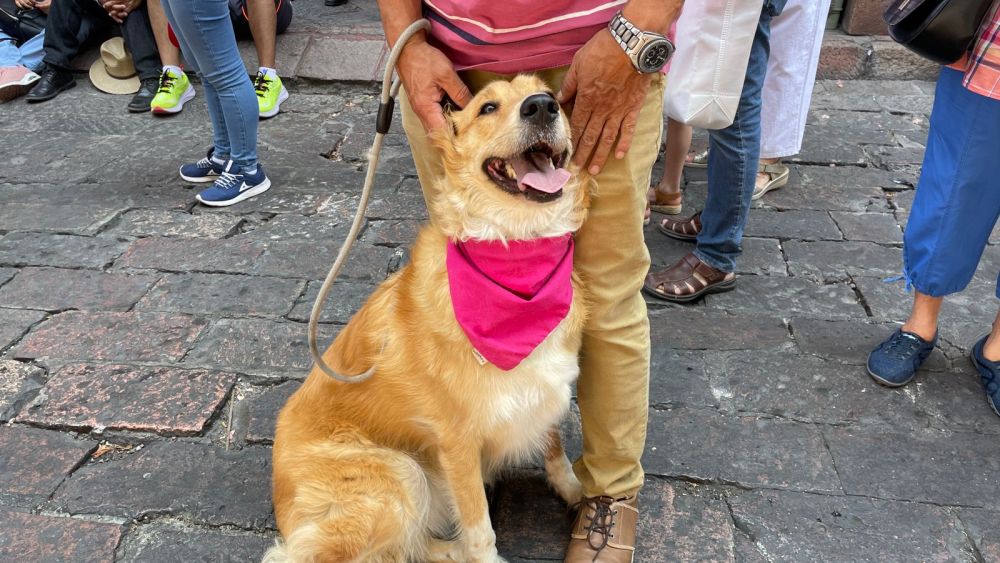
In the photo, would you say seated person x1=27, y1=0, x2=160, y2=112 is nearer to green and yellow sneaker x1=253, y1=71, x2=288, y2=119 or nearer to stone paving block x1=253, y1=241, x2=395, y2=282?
green and yellow sneaker x1=253, y1=71, x2=288, y2=119

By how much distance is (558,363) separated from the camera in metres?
1.98

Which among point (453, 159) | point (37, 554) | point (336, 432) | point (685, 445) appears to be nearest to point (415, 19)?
point (453, 159)

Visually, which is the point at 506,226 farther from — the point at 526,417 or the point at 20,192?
the point at 20,192

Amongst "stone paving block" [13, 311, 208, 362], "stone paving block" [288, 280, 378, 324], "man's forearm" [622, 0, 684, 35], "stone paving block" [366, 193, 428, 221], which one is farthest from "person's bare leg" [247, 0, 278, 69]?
"man's forearm" [622, 0, 684, 35]

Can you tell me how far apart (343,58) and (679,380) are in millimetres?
4728

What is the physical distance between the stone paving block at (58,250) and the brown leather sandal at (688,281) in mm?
2926

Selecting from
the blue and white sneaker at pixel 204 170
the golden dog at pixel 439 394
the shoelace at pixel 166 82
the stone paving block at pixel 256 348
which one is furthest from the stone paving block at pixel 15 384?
the shoelace at pixel 166 82

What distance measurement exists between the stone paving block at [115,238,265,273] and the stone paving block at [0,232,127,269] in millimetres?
119

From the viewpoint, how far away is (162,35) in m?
6.07

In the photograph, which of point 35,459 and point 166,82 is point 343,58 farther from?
point 35,459

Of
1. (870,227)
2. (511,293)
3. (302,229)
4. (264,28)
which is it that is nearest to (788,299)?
(870,227)

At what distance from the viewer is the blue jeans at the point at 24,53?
6.48m

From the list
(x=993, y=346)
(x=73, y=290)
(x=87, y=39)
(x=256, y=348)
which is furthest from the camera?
(x=87, y=39)

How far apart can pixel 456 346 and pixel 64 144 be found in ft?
16.1
